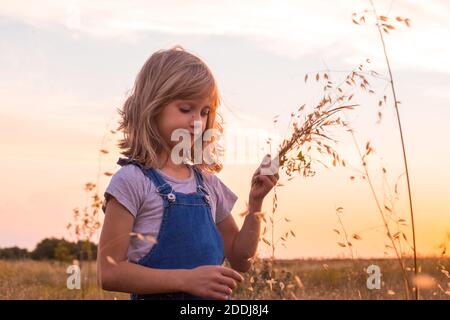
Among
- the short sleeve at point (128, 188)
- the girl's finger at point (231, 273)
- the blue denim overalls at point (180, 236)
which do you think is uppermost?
the short sleeve at point (128, 188)

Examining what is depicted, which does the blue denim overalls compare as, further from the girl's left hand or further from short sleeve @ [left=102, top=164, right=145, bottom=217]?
the girl's left hand

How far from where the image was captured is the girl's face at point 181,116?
2840mm

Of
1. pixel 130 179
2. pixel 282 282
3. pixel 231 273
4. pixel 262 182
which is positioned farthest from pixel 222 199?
pixel 282 282

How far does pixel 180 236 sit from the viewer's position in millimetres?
2770

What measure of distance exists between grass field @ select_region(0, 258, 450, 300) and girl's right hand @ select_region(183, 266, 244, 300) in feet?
2.61

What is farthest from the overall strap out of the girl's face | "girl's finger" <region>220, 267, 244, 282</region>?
"girl's finger" <region>220, 267, 244, 282</region>

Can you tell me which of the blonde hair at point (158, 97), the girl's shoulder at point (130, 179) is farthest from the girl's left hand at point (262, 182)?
the girl's shoulder at point (130, 179)

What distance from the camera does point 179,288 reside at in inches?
101

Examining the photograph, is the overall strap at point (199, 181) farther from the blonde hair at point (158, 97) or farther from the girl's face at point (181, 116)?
the girl's face at point (181, 116)

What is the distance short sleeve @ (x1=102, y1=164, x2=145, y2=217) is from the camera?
105 inches

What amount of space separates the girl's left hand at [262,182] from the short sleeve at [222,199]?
0.76ft

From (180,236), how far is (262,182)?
399 millimetres
